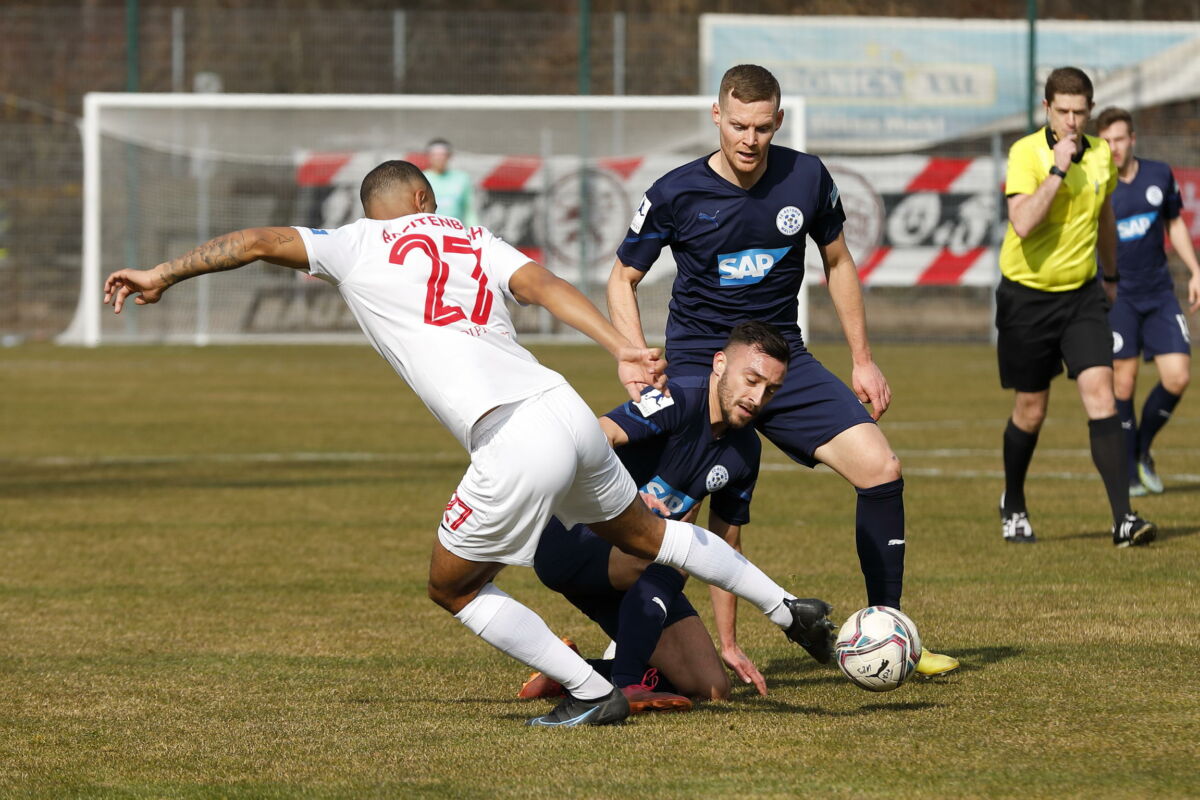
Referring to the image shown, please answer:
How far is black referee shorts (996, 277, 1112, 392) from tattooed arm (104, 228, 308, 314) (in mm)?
4539

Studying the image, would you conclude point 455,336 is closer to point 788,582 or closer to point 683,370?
point 683,370

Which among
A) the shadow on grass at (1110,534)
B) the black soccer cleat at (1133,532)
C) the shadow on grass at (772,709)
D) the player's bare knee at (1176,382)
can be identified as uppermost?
the player's bare knee at (1176,382)

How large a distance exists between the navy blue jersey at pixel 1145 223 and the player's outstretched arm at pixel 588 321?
6618 mm

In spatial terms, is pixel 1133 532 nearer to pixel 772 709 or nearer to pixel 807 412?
pixel 807 412

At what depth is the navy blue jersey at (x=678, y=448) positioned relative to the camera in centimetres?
559

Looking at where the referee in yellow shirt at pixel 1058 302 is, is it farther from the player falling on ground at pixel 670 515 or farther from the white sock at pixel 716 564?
the white sock at pixel 716 564

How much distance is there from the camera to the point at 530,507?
4.95m

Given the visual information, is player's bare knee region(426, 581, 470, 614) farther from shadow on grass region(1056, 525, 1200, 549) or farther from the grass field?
shadow on grass region(1056, 525, 1200, 549)

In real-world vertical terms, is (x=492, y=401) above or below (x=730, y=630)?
above

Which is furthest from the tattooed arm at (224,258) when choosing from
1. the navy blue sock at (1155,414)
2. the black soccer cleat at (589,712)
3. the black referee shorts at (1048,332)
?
the navy blue sock at (1155,414)

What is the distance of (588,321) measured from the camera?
487 centimetres

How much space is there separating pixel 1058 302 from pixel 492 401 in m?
4.51

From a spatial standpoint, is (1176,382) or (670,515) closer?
(670,515)

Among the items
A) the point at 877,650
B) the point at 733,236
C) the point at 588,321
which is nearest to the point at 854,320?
the point at 733,236
